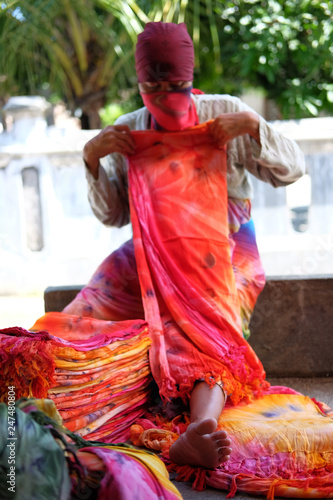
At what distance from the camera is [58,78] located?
7.13 metres

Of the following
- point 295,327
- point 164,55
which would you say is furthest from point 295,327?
point 164,55

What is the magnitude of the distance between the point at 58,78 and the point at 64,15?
0.83 m

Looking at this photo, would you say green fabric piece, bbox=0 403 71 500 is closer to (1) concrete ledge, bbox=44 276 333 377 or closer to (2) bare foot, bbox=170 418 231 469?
(2) bare foot, bbox=170 418 231 469

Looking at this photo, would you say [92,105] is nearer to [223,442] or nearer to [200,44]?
[200,44]

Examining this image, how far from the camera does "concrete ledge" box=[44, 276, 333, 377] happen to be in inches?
127

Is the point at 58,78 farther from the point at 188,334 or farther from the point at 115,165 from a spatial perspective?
the point at 188,334

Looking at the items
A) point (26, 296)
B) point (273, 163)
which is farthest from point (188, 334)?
point (26, 296)

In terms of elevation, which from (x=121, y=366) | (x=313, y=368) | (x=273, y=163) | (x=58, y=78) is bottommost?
(x=313, y=368)

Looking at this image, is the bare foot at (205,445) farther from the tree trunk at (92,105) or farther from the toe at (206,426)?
the tree trunk at (92,105)

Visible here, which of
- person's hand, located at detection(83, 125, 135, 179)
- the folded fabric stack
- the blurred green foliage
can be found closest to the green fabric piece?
the folded fabric stack

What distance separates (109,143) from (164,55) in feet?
1.42

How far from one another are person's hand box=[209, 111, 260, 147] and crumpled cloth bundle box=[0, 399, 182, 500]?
1.40 m

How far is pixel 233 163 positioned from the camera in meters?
2.79

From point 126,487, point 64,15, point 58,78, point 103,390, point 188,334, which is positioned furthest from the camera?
point 58,78
